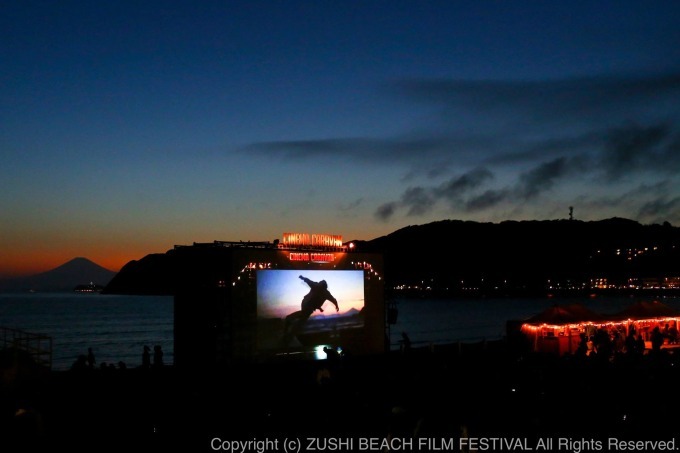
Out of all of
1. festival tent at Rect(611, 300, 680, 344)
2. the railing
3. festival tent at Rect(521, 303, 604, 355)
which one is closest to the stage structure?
the railing

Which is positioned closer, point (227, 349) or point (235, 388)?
point (235, 388)

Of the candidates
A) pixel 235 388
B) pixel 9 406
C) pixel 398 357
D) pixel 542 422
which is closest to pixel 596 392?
pixel 542 422

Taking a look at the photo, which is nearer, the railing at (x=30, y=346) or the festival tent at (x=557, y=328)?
the railing at (x=30, y=346)

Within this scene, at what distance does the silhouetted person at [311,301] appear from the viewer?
2216 centimetres

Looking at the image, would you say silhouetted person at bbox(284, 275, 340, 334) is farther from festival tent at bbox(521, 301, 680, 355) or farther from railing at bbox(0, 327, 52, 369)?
festival tent at bbox(521, 301, 680, 355)

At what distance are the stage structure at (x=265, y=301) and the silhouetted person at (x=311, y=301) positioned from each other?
0.10 feet

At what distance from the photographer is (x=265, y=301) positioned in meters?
21.5

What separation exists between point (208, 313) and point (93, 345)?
52254mm

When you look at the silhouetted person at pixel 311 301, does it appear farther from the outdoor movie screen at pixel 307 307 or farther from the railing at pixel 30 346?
the railing at pixel 30 346

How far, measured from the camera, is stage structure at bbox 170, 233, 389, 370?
20.8m

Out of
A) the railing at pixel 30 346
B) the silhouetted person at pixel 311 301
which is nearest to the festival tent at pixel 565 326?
the silhouetted person at pixel 311 301

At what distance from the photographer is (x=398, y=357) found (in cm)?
2181

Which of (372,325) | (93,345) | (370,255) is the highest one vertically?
(370,255)

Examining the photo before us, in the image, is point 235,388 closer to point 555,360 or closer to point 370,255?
point 555,360
